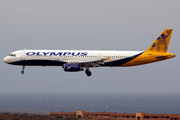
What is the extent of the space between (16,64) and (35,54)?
5037 mm

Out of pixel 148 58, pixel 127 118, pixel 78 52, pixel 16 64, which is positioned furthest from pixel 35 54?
pixel 127 118

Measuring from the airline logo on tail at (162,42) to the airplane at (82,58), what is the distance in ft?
2.72

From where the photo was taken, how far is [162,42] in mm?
66375

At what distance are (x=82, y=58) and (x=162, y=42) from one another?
20617 millimetres

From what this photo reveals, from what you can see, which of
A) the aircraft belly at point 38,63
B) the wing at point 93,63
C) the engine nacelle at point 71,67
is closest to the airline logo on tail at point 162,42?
the wing at point 93,63

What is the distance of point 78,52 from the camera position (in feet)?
199

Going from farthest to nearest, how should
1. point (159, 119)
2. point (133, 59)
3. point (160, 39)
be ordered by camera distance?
point (159, 119) < point (160, 39) < point (133, 59)

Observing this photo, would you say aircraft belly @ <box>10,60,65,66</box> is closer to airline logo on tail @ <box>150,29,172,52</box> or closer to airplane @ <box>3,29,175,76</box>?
airplane @ <box>3,29,175,76</box>

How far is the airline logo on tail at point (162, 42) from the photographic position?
216 ft

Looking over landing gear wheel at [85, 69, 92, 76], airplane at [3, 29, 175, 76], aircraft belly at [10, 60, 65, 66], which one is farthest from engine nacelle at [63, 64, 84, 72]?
landing gear wheel at [85, 69, 92, 76]

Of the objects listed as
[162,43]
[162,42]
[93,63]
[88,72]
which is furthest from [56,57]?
[162,42]

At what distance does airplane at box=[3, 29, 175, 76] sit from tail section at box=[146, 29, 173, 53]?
592 mm

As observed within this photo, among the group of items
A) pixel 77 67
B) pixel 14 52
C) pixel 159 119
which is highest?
pixel 14 52

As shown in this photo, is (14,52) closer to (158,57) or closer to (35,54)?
(35,54)
